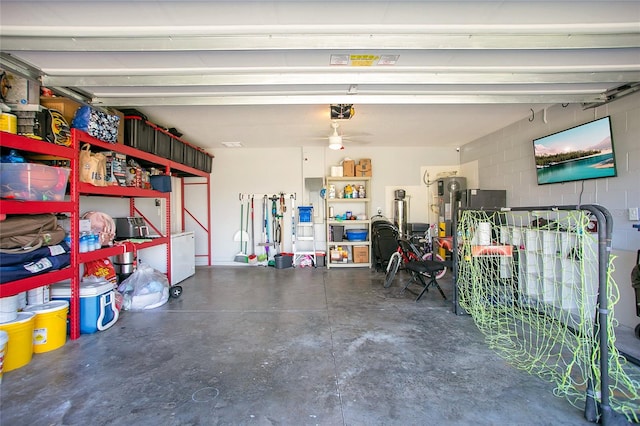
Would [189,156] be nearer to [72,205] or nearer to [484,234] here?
[72,205]

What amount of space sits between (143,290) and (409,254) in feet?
13.7

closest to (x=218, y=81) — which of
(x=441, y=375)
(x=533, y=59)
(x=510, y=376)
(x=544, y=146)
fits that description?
(x=533, y=59)

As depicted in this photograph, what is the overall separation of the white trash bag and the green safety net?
12.9ft

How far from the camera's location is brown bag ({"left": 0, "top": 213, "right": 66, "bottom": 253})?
2.29 metres

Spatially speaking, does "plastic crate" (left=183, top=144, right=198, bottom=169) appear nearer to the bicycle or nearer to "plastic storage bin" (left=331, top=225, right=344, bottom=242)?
"plastic storage bin" (left=331, top=225, right=344, bottom=242)

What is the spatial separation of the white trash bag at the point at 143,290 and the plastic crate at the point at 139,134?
1677 mm

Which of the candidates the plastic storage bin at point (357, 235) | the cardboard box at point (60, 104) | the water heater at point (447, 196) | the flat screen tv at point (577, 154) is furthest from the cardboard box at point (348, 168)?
the cardboard box at point (60, 104)

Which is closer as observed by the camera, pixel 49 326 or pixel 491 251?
pixel 49 326

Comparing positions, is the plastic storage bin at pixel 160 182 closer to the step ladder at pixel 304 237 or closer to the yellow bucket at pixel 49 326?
the yellow bucket at pixel 49 326

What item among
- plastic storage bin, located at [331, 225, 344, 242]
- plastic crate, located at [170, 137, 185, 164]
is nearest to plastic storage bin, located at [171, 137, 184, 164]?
plastic crate, located at [170, 137, 185, 164]

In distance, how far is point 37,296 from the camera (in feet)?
8.95

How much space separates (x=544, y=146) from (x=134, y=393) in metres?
5.34

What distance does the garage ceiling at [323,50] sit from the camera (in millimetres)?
1926

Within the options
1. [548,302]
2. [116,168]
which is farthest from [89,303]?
[548,302]
